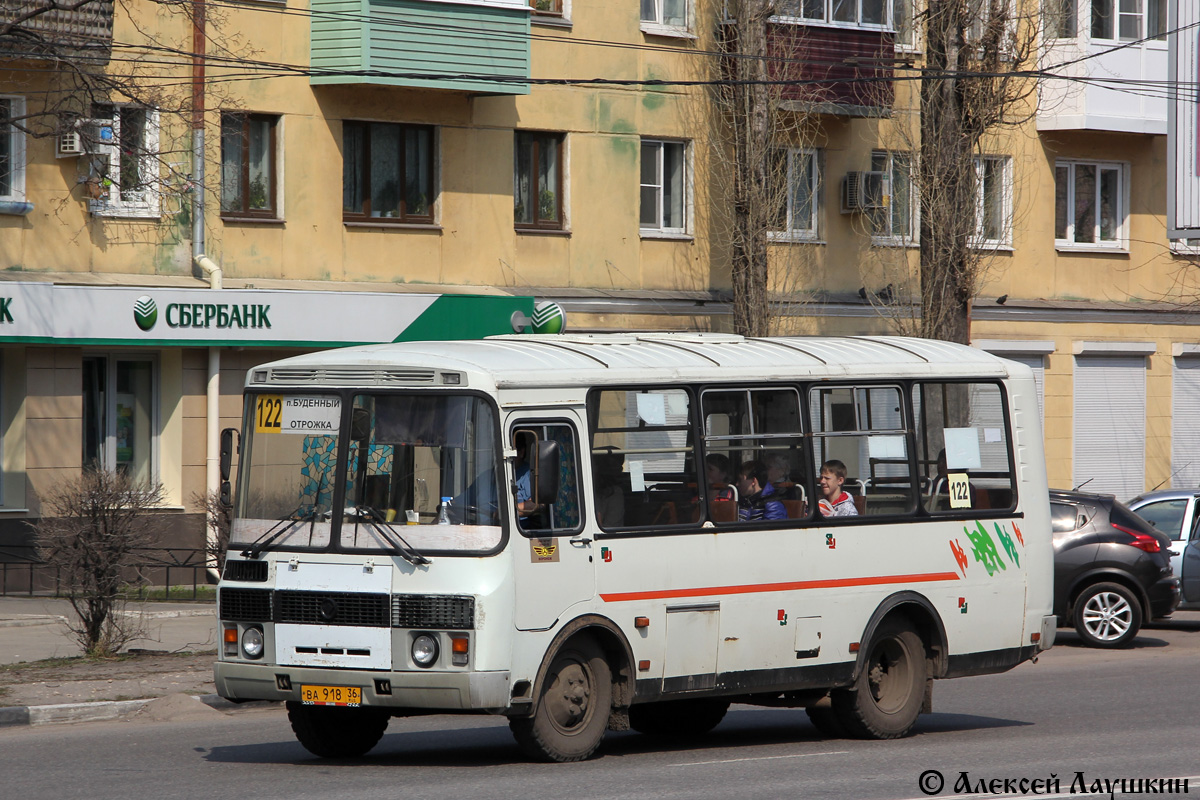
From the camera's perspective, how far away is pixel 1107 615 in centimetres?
1847

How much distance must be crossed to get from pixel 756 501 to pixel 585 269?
52.9 ft

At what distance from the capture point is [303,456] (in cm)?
1012

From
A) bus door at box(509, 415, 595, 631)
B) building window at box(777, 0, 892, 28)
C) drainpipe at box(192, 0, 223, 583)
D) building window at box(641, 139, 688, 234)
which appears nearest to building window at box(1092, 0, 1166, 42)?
building window at box(777, 0, 892, 28)

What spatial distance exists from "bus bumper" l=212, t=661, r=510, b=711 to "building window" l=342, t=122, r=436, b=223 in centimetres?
1557

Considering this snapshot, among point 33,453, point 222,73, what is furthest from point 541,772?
point 222,73

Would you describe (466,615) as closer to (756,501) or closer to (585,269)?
(756,501)

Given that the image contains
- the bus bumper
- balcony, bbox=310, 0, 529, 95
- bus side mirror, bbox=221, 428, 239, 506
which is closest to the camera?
the bus bumper

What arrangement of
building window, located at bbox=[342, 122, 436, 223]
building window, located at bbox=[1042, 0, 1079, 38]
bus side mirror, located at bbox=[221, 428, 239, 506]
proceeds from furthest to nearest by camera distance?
building window, located at bbox=[1042, 0, 1079, 38]
building window, located at bbox=[342, 122, 436, 223]
bus side mirror, located at bbox=[221, 428, 239, 506]

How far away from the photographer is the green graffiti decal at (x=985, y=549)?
11922 millimetres

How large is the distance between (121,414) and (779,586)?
48.2 feet

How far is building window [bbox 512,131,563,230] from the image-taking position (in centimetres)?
2642

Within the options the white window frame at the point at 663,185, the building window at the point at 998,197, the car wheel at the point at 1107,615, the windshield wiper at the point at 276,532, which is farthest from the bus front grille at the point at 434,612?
the building window at the point at 998,197

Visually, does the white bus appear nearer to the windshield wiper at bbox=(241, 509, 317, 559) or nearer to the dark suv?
the windshield wiper at bbox=(241, 509, 317, 559)

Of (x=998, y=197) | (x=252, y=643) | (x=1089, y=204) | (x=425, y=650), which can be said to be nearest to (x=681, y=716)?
(x=425, y=650)
